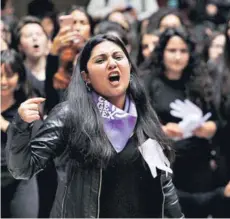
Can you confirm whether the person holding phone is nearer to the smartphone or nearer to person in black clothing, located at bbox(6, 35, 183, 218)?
the smartphone

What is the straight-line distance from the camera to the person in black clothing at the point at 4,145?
3.43m

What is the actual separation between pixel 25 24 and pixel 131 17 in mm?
1961

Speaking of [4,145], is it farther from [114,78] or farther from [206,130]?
[206,130]

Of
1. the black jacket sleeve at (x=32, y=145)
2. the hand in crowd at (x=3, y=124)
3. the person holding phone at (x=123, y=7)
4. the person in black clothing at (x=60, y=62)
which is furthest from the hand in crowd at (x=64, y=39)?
the person holding phone at (x=123, y=7)

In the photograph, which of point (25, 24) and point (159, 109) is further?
point (25, 24)

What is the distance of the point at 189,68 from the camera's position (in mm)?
4168

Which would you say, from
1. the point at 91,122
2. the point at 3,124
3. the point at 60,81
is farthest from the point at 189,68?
the point at 91,122

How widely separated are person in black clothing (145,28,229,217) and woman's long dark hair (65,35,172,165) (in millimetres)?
1038

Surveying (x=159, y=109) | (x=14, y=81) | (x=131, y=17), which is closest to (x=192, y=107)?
(x=159, y=109)

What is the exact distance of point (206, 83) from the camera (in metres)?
4.09

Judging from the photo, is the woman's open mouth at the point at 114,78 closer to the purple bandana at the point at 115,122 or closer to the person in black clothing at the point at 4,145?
the purple bandana at the point at 115,122

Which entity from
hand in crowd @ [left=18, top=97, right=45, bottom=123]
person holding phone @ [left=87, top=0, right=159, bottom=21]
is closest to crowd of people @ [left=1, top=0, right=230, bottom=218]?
hand in crowd @ [left=18, top=97, right=45, bottom=123]

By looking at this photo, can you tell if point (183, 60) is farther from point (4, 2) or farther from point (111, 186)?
point (4, 2)

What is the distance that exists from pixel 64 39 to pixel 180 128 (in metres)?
1.01
